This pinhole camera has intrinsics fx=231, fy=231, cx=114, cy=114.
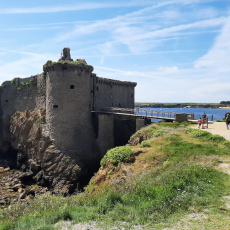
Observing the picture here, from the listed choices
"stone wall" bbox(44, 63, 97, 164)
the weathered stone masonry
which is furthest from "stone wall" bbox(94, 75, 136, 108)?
"stone wall" bbox(44, 63, 97, 164)

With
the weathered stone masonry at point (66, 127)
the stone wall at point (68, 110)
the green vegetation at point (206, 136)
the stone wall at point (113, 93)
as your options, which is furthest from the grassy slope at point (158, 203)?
the stone wall at point (113, 93)

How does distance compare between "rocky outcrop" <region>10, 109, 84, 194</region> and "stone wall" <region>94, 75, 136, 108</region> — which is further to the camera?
"stone wall" <region>94, 75, 136, 108</region>

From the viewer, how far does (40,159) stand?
114 ft

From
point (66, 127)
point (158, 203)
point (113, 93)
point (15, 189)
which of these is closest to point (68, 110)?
point (66, 127)

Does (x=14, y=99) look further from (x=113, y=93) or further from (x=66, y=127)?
(x=113, y=93)

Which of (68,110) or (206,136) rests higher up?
(68,110)

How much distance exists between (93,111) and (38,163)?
38.2ft

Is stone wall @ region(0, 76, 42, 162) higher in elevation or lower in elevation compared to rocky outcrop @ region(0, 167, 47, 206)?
higher

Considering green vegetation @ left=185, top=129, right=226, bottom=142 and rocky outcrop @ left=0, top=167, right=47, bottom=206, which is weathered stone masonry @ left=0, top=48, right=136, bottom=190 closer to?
rocky outcrop @ left=0, top=167, right=47, bottom=206

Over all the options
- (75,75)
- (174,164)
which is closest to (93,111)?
(75,75)

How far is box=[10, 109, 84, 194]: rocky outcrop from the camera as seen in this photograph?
30819mm

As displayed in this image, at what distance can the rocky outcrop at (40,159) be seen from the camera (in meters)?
30.8

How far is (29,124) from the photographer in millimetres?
40250

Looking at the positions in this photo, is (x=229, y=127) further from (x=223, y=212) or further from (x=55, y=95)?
(x=55, y=95)
